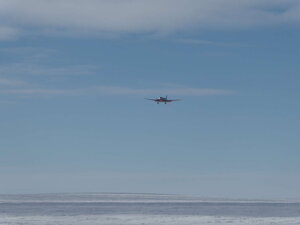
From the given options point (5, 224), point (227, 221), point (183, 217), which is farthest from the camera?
point (183, 217)

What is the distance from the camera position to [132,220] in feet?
227

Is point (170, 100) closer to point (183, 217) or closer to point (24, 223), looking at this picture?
point (183, 217)

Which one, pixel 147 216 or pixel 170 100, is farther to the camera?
pixel 170 100

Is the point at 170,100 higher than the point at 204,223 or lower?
higher

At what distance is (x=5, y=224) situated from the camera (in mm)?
63031

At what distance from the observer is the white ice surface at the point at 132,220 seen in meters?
65.4

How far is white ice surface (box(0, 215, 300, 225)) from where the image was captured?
65.4 metres

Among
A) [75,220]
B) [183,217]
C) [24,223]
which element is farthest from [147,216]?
[24,223]

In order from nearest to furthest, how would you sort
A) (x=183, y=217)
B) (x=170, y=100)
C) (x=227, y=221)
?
1. (x=227, y=221)
2. (x=183, y=217)
3. (x=170, y=100)

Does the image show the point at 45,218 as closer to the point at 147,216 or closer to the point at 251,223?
the point at 147,216

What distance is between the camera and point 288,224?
64.6 m

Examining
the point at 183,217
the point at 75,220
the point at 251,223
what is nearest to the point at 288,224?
the point at 251,223

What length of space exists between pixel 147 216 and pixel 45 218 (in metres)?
12.0

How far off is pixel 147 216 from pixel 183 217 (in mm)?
4250
